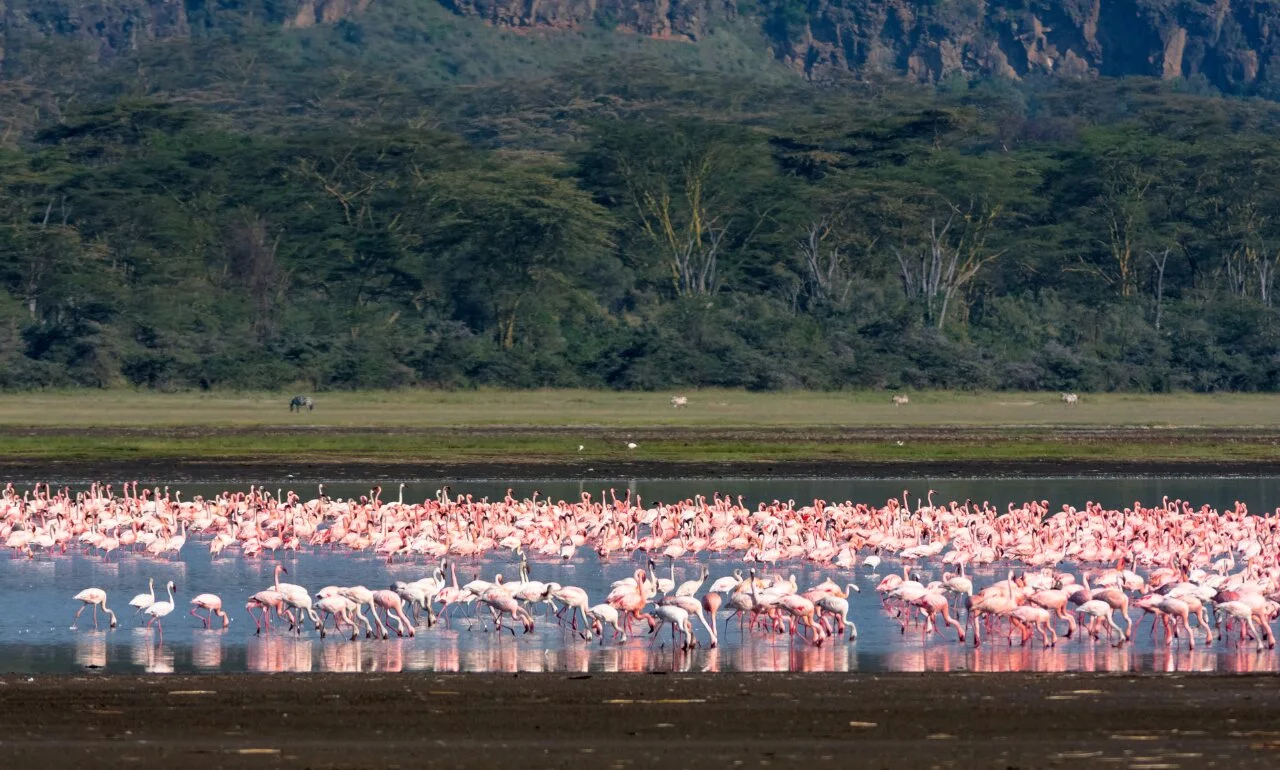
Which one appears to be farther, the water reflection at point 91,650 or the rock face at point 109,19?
the rock face at point 109,19

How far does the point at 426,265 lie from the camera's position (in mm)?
61188

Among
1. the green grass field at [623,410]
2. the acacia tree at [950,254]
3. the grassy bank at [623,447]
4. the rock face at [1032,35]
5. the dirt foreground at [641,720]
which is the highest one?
the rock face at [1032,35]

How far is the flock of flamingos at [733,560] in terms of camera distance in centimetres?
1413

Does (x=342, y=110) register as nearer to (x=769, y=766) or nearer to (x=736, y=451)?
(x=736, y=451)

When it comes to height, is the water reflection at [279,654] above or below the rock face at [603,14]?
below

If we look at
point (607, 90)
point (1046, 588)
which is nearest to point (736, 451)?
point (1046, 588)

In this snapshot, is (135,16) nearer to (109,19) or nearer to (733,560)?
(109,19)

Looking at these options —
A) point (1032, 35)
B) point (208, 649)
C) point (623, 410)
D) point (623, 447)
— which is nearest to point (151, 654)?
point (208, 649)

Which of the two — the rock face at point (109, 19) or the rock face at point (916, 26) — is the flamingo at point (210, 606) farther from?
the rock face at point (109, 19)

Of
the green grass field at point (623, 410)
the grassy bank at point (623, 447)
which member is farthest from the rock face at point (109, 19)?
the grassy bank at point (623, 447)

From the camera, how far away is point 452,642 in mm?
14180

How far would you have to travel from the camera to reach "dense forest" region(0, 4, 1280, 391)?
53531 mm

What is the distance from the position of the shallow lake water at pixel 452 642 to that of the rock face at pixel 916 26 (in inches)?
4211

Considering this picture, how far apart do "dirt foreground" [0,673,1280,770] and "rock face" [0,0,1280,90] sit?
11417 cm
